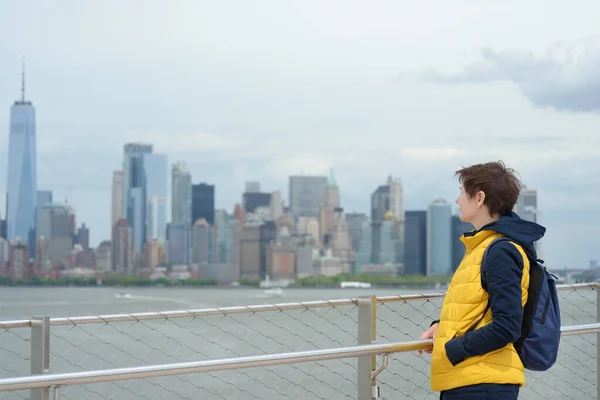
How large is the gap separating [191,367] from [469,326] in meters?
0.79

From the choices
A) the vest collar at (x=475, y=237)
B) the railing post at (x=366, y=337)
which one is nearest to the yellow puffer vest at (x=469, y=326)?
the vest collar at (x=475, y=237)

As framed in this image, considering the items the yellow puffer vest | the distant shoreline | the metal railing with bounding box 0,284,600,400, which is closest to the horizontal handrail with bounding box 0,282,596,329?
the metal railing with bounding box 0,284,600,400

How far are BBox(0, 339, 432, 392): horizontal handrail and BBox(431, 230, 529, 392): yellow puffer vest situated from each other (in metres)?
0.23

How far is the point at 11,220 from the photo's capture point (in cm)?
8856

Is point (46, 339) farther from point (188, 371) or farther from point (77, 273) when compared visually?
point (77, 273)

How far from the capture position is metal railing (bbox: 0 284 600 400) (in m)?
3.05

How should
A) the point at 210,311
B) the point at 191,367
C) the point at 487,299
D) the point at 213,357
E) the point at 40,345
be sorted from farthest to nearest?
the point at 213,357, the point at 210,311, the point at 40,345, the point at 191,367, the point at 487,299

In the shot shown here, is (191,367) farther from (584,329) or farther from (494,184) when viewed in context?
(584,329)

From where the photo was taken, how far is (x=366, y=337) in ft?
A: 9.94

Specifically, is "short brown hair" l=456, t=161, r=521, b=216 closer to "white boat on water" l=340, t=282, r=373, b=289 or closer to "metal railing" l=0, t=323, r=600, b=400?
"metal railing" l=0, t=323, r=600, b=400

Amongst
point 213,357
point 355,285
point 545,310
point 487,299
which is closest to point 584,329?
point 545,310

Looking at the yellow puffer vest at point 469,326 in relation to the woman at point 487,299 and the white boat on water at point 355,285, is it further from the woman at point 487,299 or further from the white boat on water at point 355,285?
the white boat on water at point 355,285

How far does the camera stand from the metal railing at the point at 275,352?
3.05 m

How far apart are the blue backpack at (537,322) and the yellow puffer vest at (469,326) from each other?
2cm
